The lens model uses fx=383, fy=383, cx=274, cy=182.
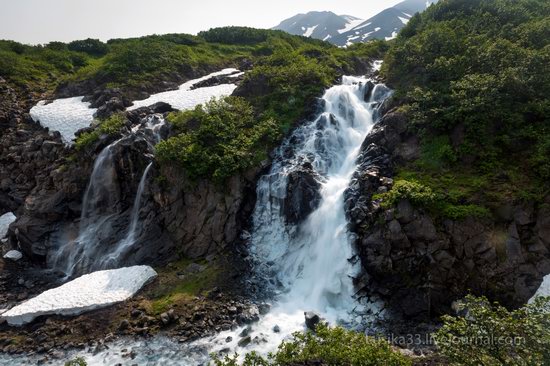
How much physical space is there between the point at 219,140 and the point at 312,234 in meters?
9.25

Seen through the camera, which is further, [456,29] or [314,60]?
[314,60]

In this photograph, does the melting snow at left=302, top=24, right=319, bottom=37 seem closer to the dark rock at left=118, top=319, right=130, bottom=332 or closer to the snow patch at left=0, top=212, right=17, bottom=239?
the snow patch at left=0, top=212, right=17, bottom=239

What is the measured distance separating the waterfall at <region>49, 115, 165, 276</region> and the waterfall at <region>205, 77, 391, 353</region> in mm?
8100

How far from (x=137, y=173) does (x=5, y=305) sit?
10391 mm

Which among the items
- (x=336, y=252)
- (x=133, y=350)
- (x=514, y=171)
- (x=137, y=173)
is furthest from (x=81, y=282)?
(x=514, y=171)

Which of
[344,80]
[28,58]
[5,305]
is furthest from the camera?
[28,58]

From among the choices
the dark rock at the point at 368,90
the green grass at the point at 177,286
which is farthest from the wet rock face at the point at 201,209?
the dark rock at the point at 368,90

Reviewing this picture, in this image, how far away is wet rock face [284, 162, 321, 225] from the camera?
2192cm

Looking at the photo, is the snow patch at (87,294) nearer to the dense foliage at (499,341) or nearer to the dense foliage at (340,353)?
the dense foliage at (340,353)

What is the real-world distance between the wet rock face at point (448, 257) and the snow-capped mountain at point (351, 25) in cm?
10925

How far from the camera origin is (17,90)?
39.5m

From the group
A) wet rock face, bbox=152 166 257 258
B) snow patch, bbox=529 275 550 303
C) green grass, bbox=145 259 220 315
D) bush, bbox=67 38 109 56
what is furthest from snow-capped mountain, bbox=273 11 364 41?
snow patch, bbox=529 275 550 303

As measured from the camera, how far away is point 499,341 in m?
8.69

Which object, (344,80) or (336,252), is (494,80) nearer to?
(336,252)
